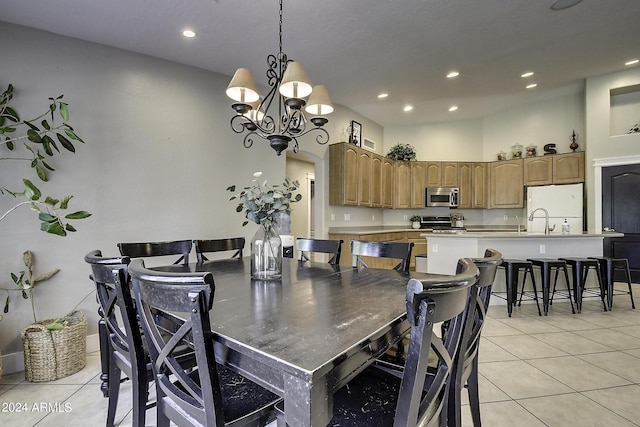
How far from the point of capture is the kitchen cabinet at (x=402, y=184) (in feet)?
21.1

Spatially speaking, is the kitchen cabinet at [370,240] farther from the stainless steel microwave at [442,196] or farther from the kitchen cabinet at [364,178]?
the stainless steel microwave at [442,196]

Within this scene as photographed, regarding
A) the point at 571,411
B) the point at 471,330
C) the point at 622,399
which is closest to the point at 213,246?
the point at 471,330

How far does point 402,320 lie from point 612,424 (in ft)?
5.69

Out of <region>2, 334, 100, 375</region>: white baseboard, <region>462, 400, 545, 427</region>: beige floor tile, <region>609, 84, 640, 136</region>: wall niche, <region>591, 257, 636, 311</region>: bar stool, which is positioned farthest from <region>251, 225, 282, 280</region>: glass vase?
<region>609, 84, 640, 136</region>: wall niche

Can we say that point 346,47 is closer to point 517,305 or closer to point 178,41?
point 178,41

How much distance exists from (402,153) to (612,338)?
451cm

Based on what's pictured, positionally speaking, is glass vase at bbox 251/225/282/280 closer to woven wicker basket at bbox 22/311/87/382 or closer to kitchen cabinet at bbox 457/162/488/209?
woven wicker basket at bbox 22/311/87/382

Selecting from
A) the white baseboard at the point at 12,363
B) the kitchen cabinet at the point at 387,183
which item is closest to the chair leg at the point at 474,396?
the white baseboard at the point at 12,363

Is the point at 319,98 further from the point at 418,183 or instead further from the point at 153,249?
the point at 418,183

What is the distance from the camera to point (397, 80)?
4.26m

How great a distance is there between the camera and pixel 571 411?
5.97ft

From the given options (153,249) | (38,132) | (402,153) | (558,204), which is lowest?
(153,249)

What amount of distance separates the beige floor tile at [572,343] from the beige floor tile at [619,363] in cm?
8

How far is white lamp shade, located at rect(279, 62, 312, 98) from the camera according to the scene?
195cm
